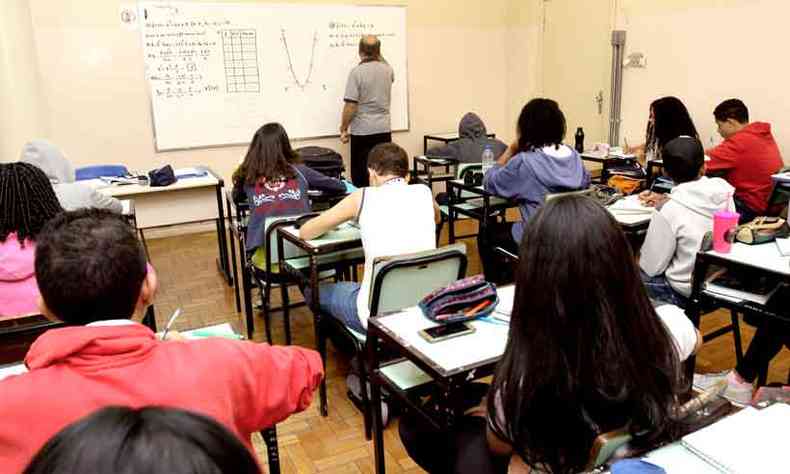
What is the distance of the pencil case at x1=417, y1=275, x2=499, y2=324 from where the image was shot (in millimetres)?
1774

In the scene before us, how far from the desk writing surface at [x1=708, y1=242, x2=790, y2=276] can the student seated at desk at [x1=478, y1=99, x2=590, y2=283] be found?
3.53ft

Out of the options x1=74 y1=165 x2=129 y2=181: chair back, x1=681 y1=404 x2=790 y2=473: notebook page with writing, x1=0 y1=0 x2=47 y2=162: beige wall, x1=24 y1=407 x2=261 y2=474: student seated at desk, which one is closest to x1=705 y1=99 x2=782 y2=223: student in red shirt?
x1=681 y1=404 x2=790 y2=473: notebook page with writing

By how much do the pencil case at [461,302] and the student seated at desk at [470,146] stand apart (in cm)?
325

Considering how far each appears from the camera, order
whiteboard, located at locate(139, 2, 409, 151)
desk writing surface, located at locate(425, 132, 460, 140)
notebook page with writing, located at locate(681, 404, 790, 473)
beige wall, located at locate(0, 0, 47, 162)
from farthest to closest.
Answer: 1. desk writing surface, located at locate(425, 132, 460, 140)
2. whiteboard, located at locate(139, 2, 409, 151)
3. beige wall, located at locate(0, 0, 47, 162)
4. notebook page with writing, located at locate(681, 404, 790, 473)

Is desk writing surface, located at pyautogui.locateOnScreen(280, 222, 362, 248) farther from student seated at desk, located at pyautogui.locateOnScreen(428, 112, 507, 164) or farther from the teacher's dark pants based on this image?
the teacher's dark pants

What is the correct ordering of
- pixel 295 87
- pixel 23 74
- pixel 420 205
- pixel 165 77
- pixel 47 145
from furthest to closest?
pixel 295 87, pixel 165 77, pixel 23 74, pixel 47 145, pixel 420 205

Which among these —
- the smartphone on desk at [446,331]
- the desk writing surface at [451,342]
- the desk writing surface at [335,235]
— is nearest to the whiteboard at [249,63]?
the desk writing surface at [335,235]

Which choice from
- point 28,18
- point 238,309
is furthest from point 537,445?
point 28,18

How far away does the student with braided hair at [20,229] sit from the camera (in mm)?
2189

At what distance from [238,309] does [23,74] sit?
254 cm

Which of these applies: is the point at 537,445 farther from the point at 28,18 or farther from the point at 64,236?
the point at 28,18

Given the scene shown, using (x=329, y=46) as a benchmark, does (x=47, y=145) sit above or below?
below

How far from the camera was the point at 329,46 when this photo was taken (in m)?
6.01

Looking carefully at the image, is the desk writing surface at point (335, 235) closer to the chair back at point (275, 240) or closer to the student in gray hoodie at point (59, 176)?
the chair back at point (275, 240)
